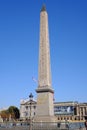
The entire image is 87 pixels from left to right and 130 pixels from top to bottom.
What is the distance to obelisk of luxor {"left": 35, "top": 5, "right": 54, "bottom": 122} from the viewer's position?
31.2 m

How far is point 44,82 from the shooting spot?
3166 centimetres

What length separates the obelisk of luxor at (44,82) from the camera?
3119cm

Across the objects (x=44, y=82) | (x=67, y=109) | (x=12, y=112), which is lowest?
(x=12, y=112)

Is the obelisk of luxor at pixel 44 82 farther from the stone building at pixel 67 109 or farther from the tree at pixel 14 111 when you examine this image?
the stone building at pixel 67 109

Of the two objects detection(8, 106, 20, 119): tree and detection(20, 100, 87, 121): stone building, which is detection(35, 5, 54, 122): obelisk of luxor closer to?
detection(8, 106, 20, 119): tree

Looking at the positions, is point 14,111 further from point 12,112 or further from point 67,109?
point 67,109

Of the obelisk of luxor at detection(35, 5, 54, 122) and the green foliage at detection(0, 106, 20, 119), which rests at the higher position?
the obelisk of luxor at detection(35, 5, 54, 122)

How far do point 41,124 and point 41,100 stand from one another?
19.0 feet

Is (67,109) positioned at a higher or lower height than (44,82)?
lower

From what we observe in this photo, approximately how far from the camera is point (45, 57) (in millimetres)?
32125

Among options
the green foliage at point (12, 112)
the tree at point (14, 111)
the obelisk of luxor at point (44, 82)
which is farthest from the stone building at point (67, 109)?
the obelisk of luxor at point (44, 82)

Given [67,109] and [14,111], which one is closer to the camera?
[14,111]

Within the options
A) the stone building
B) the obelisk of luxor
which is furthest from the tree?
the obelisk of luxor

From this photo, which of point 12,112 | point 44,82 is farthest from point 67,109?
point 44,82
